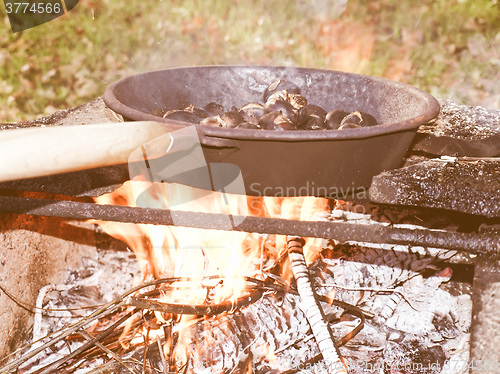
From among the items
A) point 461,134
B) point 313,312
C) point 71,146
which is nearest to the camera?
point 71,146

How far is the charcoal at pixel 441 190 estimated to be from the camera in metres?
1.38

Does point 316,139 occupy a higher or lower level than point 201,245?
higher

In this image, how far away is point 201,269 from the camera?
7.00 ft

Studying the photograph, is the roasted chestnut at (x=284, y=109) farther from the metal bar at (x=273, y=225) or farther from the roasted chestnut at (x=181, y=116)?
the metal bar at (x=273, y=225)

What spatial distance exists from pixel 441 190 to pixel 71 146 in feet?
3.66

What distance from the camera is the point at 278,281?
1985 millimetres

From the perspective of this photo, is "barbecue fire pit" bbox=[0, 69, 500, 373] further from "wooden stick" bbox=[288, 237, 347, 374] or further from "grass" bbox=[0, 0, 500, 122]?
"grass" bbox=[0, 0, 500, 122]

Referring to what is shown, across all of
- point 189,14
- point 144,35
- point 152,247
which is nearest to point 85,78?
point 144,35

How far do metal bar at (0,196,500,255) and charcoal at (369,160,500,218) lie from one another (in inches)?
4.4

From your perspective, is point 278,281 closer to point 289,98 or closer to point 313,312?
point 313,312

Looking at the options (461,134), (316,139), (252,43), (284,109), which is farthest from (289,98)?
(252,43)

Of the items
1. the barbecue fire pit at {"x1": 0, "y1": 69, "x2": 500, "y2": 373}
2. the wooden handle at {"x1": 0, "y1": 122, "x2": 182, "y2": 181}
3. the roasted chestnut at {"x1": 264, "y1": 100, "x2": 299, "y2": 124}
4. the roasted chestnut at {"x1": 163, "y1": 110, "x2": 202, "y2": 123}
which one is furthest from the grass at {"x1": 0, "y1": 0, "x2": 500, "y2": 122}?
the wooden handle at {"x1": 0, "y1": 122, "x2": 182, "y2": 181}

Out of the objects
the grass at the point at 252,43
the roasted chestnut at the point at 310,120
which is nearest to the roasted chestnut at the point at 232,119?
the roasted chestnut at the point at 310,120

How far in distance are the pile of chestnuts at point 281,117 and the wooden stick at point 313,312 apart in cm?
58
